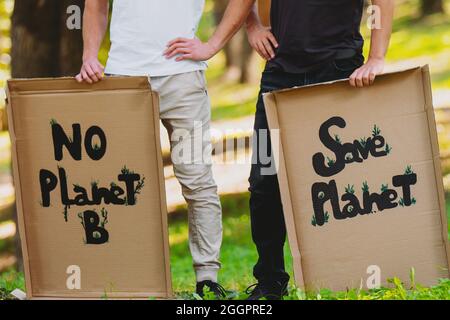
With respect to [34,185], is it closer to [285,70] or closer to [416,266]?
[285,70]

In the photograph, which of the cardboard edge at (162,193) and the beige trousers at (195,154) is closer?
the cardboard edge at (162,193)

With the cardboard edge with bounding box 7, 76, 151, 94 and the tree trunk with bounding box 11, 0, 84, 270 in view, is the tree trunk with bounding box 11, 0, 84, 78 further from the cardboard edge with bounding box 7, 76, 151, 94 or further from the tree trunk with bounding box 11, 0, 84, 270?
the cardboard edge with bounding box 7, 76, 151, 94

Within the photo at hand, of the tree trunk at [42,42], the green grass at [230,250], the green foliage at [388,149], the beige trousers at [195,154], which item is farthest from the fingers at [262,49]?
the tree trunk at [42,42]

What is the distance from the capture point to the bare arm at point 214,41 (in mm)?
3713

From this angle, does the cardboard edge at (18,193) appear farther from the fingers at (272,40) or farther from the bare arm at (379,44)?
the bare arm at (379,44)

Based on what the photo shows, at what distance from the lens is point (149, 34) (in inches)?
146

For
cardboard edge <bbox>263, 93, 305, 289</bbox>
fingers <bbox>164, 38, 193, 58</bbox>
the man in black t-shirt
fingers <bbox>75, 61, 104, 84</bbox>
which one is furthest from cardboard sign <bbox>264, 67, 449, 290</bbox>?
fingers <bbox>75, 61, 104, 84</bbox>

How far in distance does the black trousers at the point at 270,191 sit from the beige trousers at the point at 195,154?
20 cm

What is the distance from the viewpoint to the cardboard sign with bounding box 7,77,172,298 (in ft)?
11.9

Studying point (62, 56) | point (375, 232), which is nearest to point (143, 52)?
point (375, 232)

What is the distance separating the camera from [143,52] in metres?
3.71

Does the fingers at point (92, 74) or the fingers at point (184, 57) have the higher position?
the fingers at point (184, 57)

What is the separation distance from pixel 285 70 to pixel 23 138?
3.91 feet

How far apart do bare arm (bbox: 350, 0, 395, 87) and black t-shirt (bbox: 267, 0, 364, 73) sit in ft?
0.37
